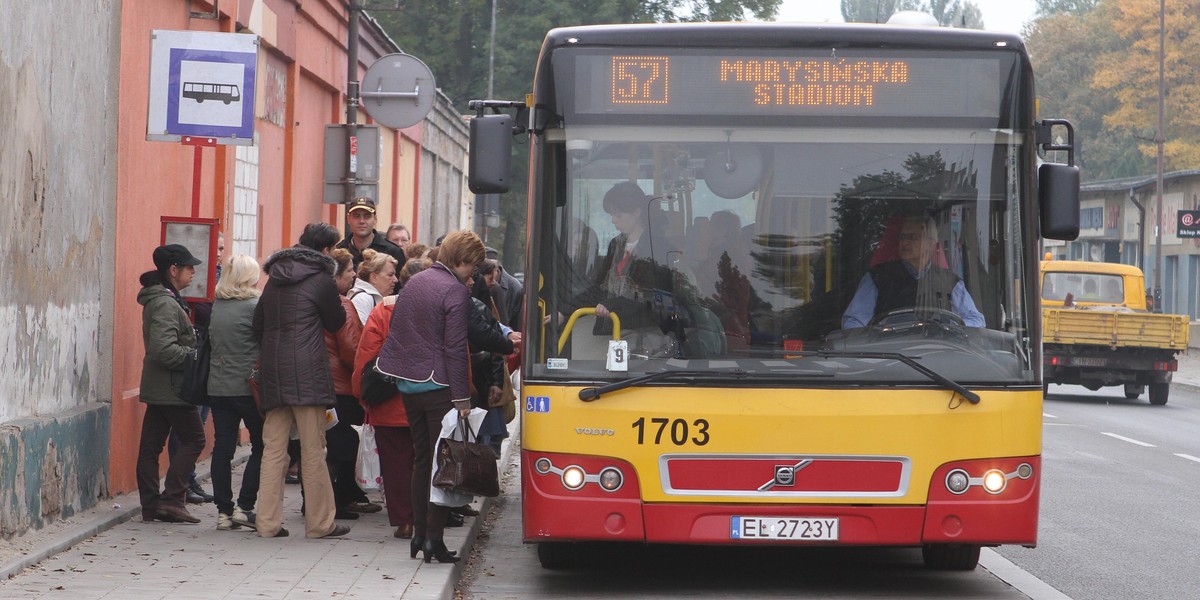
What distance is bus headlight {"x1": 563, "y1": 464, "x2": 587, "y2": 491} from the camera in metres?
7.62

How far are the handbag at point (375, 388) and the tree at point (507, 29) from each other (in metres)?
38.2

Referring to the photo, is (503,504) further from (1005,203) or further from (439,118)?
(439,118)

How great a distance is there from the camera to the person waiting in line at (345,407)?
941cm

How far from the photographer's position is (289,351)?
8.70m

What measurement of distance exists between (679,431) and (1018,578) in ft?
7.80

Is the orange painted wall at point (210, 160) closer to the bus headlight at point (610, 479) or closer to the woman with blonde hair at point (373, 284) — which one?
the woman with blonde hair at point (373, 284)

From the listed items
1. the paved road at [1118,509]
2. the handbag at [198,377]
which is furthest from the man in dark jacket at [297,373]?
the paved road at [1118,509]

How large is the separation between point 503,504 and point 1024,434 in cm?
490

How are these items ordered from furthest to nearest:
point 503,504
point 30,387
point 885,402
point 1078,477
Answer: point 1078,477, point 503,504, point 30,387, point 885,402

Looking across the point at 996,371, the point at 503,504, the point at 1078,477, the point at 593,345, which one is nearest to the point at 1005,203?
the point at 996,371

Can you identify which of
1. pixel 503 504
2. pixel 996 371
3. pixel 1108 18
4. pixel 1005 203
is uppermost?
pixel 1108 18

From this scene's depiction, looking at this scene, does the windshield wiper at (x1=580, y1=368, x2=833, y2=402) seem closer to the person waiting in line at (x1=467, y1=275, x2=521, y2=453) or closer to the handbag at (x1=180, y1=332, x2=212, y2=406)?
the person waiting in line at (x1=467, y1=275, x2=521, y2=453)

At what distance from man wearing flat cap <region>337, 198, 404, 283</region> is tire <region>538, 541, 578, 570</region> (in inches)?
136

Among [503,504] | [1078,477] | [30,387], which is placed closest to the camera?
[30,387]
